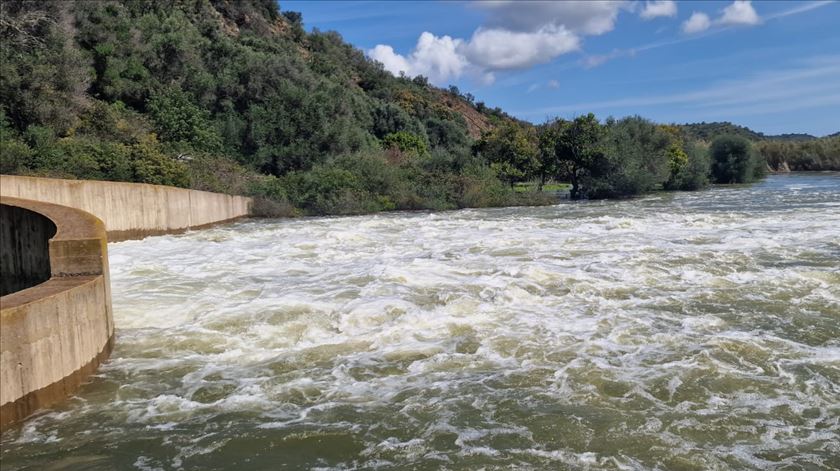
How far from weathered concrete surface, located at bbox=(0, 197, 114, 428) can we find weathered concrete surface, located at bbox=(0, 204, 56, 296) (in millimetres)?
2579

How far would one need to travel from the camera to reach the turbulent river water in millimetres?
5293

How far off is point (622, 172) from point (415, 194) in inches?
549

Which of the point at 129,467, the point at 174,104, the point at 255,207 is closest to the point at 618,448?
the point at 129,467

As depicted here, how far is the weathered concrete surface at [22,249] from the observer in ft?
34.3

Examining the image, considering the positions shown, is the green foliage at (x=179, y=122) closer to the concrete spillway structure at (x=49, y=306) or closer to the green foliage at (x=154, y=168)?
the green foliage at (x=154, y=168)

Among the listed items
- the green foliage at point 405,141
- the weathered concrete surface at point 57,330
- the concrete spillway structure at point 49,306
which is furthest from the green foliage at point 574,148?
the weathered concrete surface at point 57,330

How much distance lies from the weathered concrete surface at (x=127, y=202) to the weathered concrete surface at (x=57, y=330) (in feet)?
38.4

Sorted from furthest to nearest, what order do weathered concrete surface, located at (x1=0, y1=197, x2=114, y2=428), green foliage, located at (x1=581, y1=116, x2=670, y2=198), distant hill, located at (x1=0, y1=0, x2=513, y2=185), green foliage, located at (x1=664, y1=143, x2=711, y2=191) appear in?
1. green foliage, located at (x1=664, y1=143, x2=711, y2=191)
2. green foliage, located at (x1=581, y1=116, x2=670, y2=198)
3. distant hill, located at (x1=0, y1=0, x2=513, y2=185)
4. weathered concrete surface, located at (x1=0, y1=197, x2=114, y2=428)

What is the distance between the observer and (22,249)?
10914 mm

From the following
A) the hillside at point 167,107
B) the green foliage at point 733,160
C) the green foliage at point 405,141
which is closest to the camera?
the hillside at point 167,107

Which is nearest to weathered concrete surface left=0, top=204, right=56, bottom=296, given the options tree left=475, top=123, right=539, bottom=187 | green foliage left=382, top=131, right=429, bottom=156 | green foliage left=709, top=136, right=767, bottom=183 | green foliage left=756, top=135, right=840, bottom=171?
tree left=475, top=123, right=539, bottom=187

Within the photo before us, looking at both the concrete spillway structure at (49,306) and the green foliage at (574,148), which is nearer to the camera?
the concrete spillway structure at (49,306)

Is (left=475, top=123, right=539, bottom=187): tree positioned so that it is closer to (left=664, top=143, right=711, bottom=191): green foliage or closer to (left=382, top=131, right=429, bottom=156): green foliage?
(left=664, top=143, right=711, bottom=191): green foliage

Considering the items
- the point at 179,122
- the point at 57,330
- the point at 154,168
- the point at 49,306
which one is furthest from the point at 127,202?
the point at 179,122
